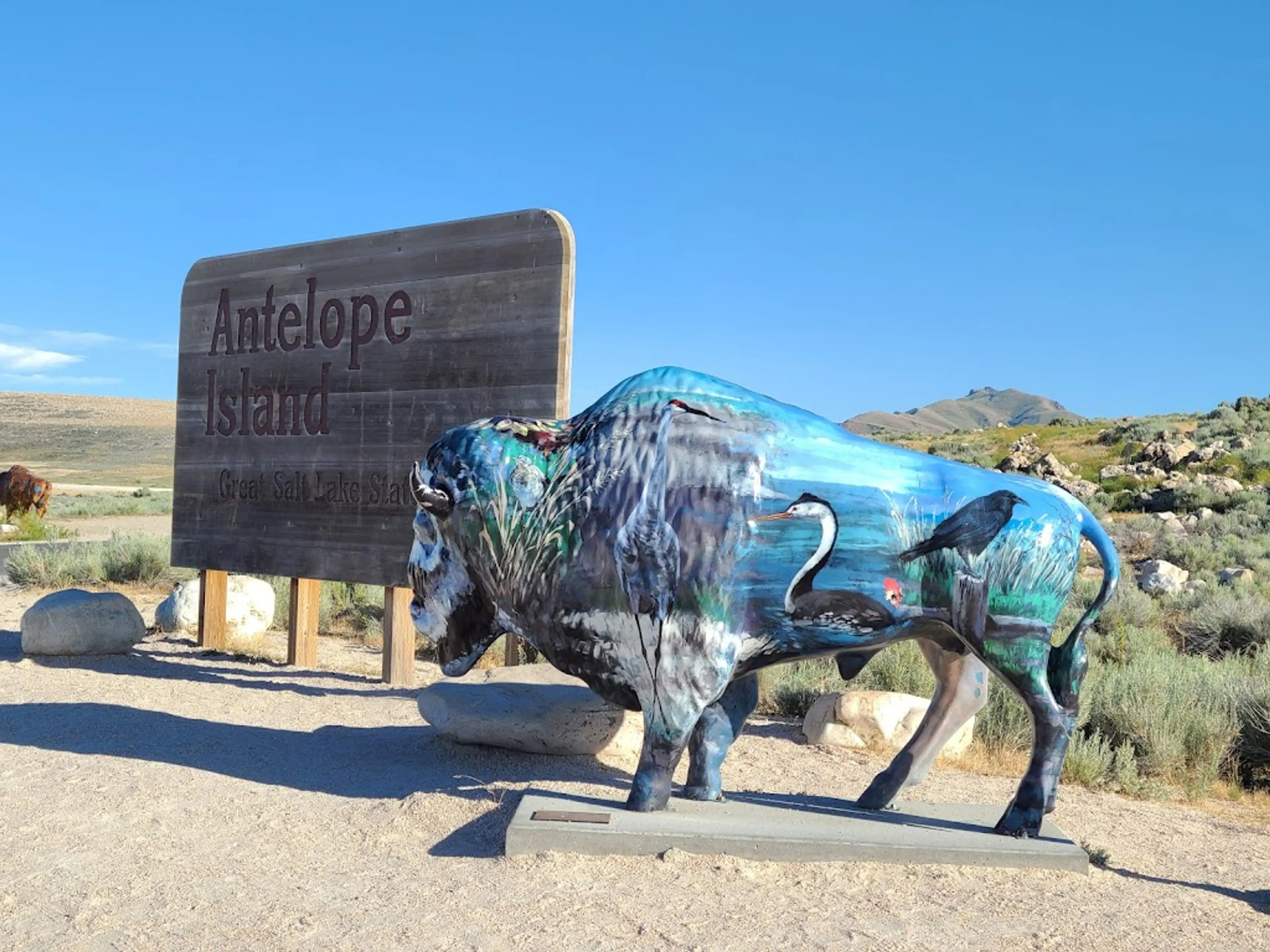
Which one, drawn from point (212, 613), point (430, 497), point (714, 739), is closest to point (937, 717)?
point (714, 739)

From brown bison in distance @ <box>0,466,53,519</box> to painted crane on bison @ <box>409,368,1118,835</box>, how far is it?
22.3m

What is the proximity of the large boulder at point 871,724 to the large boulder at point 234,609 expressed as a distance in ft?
18.4

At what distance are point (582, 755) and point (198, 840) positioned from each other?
75.4 inches

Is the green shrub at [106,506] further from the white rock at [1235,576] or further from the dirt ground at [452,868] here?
the dirt ground at [452,868]

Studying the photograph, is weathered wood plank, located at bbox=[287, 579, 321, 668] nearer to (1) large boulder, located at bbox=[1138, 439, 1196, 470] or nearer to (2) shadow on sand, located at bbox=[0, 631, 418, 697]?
(2) shadow on sand, located at bbox=[0, 631, 418, 697]

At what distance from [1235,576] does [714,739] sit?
11.5 m

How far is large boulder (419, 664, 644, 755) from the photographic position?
5.35m

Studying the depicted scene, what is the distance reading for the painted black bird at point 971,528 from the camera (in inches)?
142

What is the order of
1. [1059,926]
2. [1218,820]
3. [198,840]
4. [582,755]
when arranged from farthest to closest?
[582,755]
[1218,820]
[198,840]
[1059,926]

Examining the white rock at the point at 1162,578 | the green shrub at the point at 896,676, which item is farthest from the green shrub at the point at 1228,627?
the green shrub at the point at 896,676

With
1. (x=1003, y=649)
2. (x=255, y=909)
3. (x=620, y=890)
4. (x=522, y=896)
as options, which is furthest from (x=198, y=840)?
(x=1003, y=649)

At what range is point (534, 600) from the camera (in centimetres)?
389

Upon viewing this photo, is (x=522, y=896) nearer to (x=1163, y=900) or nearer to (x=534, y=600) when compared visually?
(x=534, y=600)

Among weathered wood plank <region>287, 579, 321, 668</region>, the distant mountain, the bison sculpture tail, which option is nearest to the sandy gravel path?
weathered wood plank <region>287, 579, 321, 668</region>
